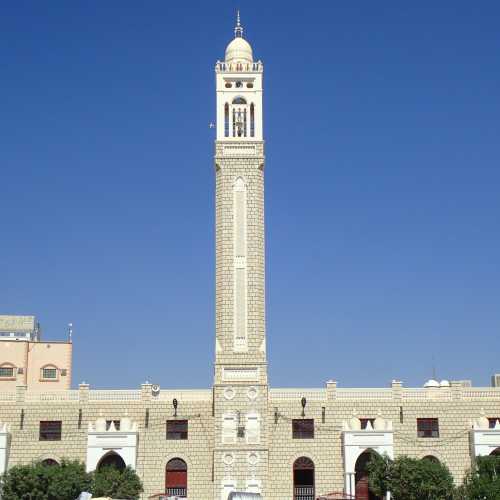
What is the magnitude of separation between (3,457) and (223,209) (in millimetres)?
16302

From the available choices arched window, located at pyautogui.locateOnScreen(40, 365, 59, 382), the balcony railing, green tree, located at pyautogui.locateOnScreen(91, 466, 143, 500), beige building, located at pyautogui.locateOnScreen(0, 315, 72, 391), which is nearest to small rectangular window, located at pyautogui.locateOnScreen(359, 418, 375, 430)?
the balcony railing

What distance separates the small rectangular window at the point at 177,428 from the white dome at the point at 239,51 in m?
→ 19.3

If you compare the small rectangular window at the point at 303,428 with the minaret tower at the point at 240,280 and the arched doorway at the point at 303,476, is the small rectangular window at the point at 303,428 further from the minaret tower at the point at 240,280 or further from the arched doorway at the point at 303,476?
the minaret tower at the point at 240,280

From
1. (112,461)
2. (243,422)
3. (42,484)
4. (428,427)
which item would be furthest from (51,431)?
(428,427)

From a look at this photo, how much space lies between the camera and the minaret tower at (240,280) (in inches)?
1811

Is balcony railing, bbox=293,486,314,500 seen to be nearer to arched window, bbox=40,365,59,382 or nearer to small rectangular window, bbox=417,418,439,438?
small rectangular window, bbox=417,418,439,438

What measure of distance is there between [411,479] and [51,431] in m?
17.8

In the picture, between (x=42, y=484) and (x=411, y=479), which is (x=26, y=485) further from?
(x=411, y=479)

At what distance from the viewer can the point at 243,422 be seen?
4641 cm

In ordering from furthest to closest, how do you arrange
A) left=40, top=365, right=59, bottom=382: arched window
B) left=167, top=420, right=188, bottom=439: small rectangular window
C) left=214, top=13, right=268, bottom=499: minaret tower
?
left=40, top=365, right=59, bottom=382: arched window < left=167, top=420, right=188, bottom=439: small rectangular window < left=214, top=13, right=268, bottom=499: minaret tower

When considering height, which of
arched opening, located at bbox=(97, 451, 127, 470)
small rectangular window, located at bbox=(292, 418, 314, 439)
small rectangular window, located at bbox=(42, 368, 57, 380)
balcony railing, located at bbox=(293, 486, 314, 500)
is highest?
small rectangular window, located at bbox=(42, 368, 57, 380)

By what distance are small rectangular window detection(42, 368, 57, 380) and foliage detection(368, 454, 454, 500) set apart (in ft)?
87.0

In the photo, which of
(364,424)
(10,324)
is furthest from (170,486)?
(10,324)

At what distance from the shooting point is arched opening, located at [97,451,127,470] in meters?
46.6
